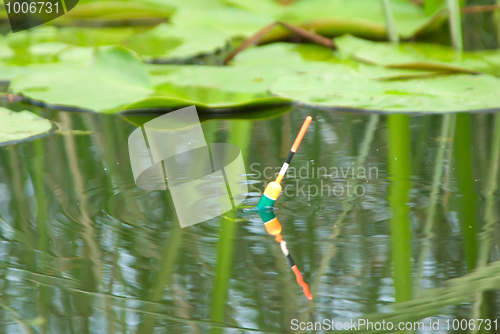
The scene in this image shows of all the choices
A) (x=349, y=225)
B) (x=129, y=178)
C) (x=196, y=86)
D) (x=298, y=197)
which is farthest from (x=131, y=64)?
(x=349, y=225)

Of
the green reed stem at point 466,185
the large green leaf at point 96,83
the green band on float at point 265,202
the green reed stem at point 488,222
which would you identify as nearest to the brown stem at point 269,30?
the large green leaf at point 96,83

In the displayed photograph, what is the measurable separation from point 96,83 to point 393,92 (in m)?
0.95

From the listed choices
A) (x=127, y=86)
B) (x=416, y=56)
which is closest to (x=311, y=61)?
(x=416, y=56)

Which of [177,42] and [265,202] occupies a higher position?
[177,42]

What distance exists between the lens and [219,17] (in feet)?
9.96

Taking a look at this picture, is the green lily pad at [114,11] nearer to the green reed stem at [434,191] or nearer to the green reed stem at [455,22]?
the green reed stem at [455,22]

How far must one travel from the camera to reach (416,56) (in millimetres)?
2344

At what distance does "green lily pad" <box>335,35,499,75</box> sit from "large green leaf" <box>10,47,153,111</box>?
0.89 m

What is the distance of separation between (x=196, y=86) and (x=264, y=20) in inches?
48.3

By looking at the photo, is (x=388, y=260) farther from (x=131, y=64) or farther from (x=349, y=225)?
(x=131, y=64)

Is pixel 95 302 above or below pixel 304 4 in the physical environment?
below

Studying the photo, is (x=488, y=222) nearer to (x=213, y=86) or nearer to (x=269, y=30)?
(x=213, y=86)

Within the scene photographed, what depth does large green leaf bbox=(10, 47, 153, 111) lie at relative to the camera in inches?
71.1

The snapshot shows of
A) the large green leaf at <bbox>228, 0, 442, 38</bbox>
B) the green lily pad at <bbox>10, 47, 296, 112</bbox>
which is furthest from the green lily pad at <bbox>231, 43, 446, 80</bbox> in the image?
the green lily pad at <bbox>10, 47, 296, 112</bbox>
